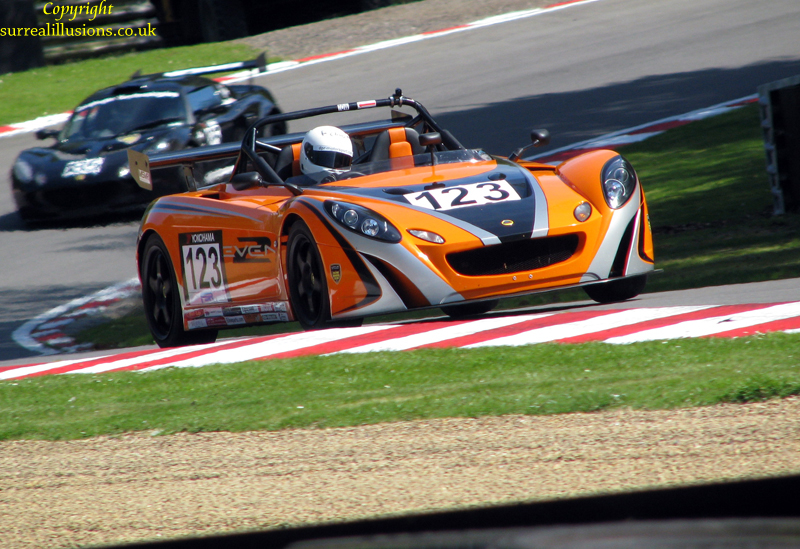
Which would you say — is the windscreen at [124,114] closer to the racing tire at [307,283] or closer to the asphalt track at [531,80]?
the asphalt track at [531,80]

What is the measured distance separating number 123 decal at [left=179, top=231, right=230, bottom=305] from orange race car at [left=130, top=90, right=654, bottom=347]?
13mm

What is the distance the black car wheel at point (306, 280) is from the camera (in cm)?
605

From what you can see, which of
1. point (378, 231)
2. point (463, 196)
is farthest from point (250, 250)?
point (463, 196)

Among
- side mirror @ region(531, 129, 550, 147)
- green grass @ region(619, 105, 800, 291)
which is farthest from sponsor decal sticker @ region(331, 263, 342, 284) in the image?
green grass @ region(619, 105, 800, 291)

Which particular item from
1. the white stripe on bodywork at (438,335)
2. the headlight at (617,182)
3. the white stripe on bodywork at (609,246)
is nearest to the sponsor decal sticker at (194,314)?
the white stripe on bodywork at (438,335)

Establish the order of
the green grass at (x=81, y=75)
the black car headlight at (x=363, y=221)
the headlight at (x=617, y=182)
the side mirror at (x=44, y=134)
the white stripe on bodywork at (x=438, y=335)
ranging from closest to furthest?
the white stripe on bodywork at (x=438, y=335) → the black car headlight at (x=363, y=221) → the headlight at (x=617, y=182) → the side mirror at (x=44, y=134) → the green grass at (x=81, y=75)

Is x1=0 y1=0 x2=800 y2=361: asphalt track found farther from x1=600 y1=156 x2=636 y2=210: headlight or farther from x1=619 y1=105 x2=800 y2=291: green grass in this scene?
x1=600 y1=156 x2=636 y2=210: headlight

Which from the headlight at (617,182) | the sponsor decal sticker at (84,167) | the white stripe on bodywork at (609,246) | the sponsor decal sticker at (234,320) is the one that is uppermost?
the sponsor decal sticker at (84,167)

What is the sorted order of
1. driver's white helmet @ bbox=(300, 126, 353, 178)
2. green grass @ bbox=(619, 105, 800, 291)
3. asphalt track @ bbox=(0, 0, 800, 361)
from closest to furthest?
1. driver's white helmet @ bbox=(300, 126, 353, 178)
2. green grass @ bbox=(619, 105, 800, 291)
3. asphalt track @ bbox=(0, 0, 800, 361)

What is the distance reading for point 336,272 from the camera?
5.91m

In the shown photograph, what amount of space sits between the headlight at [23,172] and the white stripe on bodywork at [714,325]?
329 inches

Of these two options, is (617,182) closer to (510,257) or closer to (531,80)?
(510,257)

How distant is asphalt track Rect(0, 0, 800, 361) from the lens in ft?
35.2

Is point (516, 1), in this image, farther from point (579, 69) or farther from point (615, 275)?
point (615, 275)
